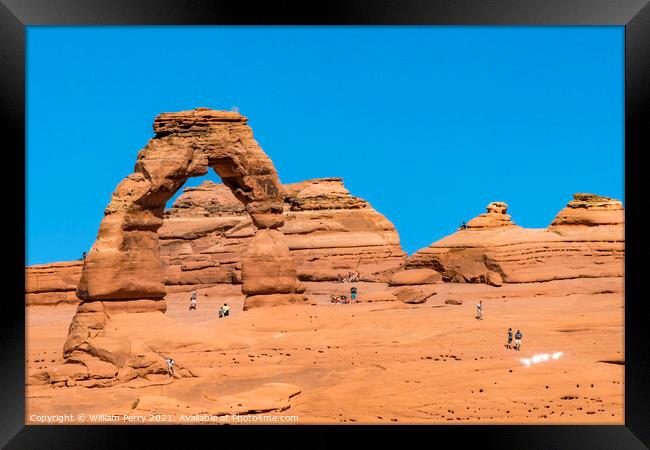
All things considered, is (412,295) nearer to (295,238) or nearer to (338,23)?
(295,238)

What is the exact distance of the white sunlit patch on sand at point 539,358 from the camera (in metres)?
21.0

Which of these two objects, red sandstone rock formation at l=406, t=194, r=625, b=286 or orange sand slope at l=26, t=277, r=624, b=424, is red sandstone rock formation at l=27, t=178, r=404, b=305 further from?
orange sand slope at l=26, t=277, r=624, b=424

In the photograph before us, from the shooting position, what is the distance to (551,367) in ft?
66.8

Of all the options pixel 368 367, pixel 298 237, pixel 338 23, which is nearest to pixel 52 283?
pixel 298 237

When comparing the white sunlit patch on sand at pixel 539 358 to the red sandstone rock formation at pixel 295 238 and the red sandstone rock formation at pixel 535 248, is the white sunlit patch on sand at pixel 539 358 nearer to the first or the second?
the red sandstone rock formation at pixel 535 248

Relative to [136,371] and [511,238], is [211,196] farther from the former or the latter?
[136,371]

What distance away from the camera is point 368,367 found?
2184 centimetres

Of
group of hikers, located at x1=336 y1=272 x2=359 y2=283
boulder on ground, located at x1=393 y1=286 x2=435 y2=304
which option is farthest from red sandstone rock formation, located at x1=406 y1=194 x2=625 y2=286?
group of hikers, located at x1=336 y1=272 x2=359 y2=283

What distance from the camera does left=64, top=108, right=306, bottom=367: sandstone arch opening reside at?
25.2 metres

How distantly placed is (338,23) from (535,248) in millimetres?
25086

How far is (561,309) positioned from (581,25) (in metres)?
16.3

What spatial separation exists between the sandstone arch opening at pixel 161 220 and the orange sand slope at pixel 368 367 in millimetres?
656

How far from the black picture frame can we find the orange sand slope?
4.47 metres

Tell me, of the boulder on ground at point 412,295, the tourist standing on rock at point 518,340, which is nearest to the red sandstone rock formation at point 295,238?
the boulder on ground at point 412,295
